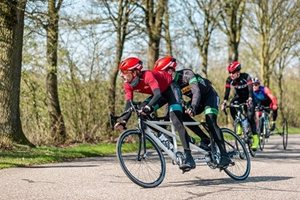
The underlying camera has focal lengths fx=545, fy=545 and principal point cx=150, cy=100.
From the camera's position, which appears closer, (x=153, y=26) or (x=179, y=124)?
(x=179, y=124)

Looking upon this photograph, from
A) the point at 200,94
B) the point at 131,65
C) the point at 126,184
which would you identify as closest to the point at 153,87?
the point at 131,65

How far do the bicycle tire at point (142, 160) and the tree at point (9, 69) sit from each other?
607 cm

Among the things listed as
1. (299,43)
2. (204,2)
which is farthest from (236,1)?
(299,43)

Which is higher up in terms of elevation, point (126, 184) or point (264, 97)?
point (264, 97)

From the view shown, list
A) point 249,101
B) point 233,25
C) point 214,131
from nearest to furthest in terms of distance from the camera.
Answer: point 214,131, point 249,101, point 233,25

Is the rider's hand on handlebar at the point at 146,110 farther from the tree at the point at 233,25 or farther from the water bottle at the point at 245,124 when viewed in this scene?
the tree at the point at 233,25

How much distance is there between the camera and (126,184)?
812 cm

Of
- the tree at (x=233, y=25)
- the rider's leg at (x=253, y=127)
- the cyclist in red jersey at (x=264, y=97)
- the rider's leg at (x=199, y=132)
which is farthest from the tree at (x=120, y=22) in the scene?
the rider's leg at (x=199, y=132)

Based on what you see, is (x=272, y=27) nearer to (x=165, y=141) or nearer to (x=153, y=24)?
(x=153, y=24)

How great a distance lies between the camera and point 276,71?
144 ft

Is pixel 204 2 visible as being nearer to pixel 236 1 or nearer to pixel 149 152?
pixel 236 1

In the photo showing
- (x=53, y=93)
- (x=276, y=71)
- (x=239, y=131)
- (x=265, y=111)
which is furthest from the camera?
(x=276, y=71)

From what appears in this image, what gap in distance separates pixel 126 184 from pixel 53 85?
1200 centimetres

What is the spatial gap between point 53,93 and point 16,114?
229 inches
